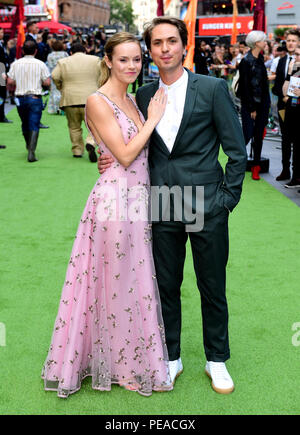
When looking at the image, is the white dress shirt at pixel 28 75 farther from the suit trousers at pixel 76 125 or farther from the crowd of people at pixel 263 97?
the crowd of people at pixel 263 97

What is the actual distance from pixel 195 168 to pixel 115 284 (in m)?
0.75

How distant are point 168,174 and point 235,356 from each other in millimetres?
1372

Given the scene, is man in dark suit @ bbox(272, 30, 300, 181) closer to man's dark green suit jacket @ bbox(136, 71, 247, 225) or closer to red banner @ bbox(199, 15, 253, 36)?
man's dark green suit jacket @ bbox(136, 71, 247, 225)

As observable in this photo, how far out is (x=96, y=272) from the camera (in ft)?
10.2

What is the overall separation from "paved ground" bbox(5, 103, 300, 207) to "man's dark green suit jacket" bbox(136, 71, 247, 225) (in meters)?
4.80

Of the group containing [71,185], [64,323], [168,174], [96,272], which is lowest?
[71,185]

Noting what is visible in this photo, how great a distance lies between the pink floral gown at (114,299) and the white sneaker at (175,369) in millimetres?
97

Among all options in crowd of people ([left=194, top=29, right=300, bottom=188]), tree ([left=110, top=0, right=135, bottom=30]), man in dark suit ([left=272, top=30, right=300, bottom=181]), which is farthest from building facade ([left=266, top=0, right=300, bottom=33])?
tree ([left=110, top=0, right=135, bottom=30])

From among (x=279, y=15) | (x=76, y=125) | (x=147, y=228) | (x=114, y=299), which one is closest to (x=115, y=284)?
(x=114, y=299)

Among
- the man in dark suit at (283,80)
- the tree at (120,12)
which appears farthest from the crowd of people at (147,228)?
the tree at (120,12)

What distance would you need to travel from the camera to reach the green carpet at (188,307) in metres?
3.12

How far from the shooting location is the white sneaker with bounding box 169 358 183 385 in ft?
10.8
